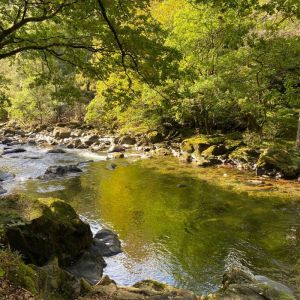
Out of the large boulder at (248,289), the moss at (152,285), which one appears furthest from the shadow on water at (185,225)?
the moss at (152,285)

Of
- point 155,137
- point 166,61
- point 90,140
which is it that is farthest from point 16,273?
point 90,140

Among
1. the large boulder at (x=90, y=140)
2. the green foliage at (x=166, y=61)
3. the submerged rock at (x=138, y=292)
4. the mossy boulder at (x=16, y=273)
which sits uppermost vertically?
the green foliage at (x=166, y=61)

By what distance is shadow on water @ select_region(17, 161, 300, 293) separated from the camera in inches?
352

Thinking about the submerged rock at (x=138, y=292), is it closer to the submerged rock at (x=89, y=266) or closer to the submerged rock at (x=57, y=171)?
the submerged rock at (x=89, y=266)

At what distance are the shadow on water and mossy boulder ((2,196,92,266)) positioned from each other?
1073mm

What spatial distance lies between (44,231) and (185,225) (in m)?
5.05

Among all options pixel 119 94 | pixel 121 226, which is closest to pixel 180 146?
pixel 121 226

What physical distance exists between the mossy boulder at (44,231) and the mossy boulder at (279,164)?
Result: 11750 mm

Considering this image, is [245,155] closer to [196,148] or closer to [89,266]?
[196,148]

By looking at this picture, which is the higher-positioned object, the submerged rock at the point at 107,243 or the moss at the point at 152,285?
the moss at the point at 152,285

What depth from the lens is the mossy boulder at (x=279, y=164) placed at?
18.0 metres

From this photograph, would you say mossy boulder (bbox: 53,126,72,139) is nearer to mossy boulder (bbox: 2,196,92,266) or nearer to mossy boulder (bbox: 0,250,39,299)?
mossy boulder (bbox: 2,196,92,266)

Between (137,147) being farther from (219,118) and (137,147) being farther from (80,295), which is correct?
(80,295)

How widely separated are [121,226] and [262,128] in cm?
1640
